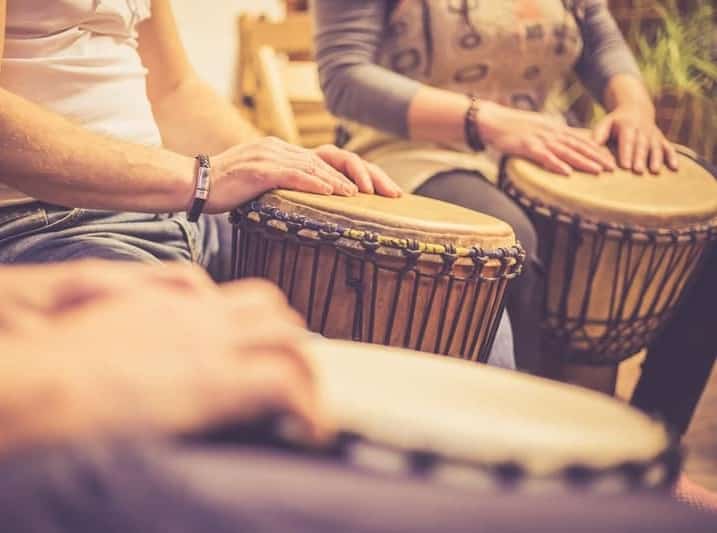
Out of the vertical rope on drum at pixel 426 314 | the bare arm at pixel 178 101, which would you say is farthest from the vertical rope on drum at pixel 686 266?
the bare arm at pixel 178 101

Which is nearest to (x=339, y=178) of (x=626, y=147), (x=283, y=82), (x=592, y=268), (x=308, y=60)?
(x=592, y=268)

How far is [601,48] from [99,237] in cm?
138

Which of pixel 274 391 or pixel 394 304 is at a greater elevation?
pixel 274 391

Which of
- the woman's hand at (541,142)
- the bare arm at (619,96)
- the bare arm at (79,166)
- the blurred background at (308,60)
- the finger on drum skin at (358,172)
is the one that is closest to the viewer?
the bare arm at (79,166)

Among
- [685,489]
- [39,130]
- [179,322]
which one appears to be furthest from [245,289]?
[685,489]

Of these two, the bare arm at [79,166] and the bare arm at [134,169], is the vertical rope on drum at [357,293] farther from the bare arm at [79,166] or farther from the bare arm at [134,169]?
the bare arm at [79,166]

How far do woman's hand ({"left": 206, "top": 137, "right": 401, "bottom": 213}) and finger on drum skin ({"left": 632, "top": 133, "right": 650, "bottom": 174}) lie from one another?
0.68 metres

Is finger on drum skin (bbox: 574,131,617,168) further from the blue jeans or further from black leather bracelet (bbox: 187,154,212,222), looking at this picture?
black leather bracelet (bbox: 187,154,212,222)

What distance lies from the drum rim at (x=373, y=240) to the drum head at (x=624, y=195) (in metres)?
0.38

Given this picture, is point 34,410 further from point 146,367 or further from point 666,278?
point 666,278

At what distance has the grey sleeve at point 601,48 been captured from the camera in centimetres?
204

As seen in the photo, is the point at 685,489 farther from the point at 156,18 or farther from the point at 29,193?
the point at 156,18

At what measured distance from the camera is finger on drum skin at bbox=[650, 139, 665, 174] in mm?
1669

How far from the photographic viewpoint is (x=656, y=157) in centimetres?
169
